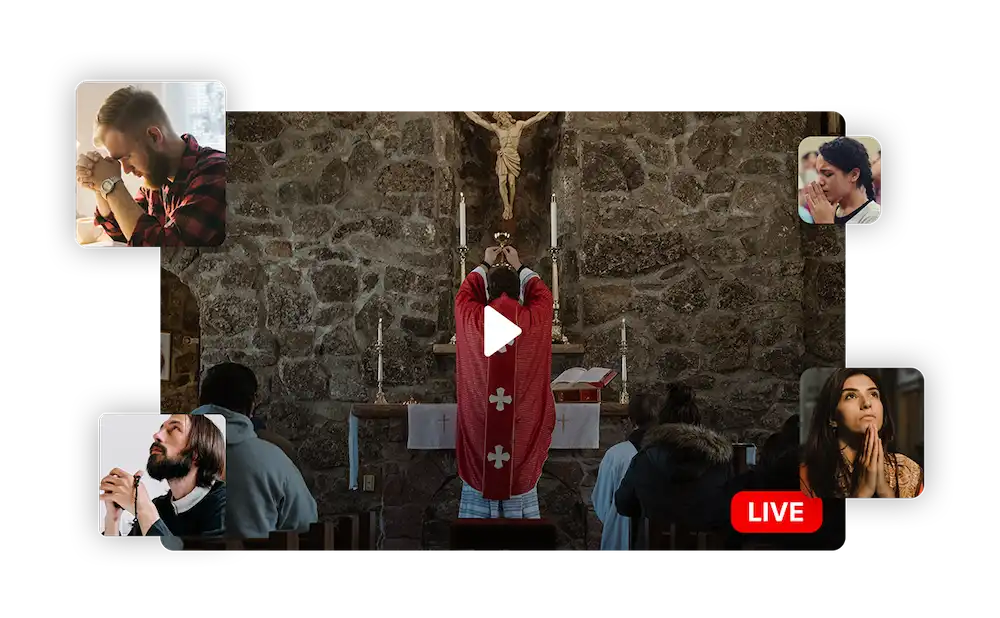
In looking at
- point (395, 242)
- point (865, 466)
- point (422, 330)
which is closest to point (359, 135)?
point (395, 242)

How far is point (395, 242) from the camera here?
3990mm

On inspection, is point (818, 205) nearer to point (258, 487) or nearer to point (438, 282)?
point (438, 282)

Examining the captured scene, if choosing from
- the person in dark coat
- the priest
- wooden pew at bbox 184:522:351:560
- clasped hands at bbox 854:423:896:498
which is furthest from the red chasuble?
clasped hands at bbox 854:423:896:498

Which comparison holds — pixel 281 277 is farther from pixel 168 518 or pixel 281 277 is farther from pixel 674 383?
pixel 674 383

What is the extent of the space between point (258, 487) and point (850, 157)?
216 cm

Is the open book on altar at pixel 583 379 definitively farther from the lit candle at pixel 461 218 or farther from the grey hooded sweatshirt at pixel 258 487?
the grey hooded sweatshirt at pixel 258 487

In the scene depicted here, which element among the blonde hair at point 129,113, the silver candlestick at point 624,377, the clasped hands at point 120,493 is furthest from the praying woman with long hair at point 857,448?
the blonde hair at point 129,113

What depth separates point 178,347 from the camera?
3797 millimetres

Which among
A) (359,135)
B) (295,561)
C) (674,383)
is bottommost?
(295,561)

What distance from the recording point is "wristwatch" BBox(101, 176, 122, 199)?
3.53 meters

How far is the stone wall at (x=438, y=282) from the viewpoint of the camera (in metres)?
3.89

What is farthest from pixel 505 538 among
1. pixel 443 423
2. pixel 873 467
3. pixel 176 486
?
pixel 873 467

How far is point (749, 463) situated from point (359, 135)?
169cm

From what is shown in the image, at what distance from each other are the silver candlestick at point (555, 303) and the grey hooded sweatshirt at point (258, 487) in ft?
3.20
